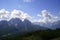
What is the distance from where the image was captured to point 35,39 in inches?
1374

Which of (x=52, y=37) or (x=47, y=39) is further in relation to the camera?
(x=52, y=37)

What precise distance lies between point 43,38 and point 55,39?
21.4 feet

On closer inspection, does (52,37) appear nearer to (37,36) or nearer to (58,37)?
(58,37)

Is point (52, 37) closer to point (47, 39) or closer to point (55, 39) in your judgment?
point (55, 39)

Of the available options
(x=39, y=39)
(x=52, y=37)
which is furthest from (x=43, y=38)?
(x=52, y=37)

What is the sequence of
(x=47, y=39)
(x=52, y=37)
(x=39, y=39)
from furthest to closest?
(x=52, y=37) → (x=47, y=39) → (x=39, y=39)

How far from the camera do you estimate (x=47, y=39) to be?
115 ft

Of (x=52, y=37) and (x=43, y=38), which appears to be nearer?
(x=43, y=38)

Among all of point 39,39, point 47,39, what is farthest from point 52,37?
point 39,39

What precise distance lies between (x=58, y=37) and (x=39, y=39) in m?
9.01

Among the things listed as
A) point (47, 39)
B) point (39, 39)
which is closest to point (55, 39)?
point (47, 39)

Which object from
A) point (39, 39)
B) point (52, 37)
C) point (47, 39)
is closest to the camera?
point (39, 39)

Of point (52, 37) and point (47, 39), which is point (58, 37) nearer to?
point (52, 37)

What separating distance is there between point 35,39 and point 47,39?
106 inches
